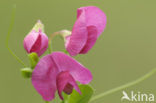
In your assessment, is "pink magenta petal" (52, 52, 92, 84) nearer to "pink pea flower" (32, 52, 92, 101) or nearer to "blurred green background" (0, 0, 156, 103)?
"pink pea flower" (32, 52, 92, 101)

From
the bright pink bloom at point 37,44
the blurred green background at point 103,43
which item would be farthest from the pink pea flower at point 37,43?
the blurred green background at point 103,43

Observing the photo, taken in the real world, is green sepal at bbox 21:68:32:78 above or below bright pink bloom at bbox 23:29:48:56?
below

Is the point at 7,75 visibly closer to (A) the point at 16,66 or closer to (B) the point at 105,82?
(A) the point at 16,66

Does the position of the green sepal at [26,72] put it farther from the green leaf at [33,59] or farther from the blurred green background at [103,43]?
the blurred green background at [103,43]

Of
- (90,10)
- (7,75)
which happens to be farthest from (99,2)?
(90,10)

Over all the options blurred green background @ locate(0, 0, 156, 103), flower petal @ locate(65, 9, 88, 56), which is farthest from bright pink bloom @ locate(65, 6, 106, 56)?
blurred green background @ locate(0, 0, 156, 103)
